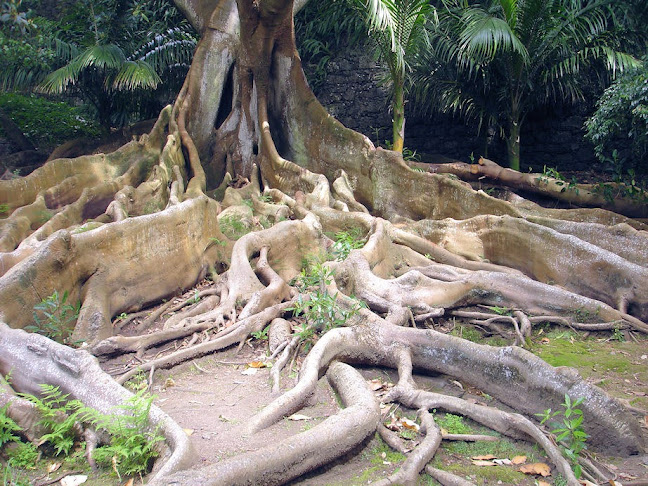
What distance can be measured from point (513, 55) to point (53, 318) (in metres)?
7.77

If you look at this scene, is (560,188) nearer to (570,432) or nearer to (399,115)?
(399,115)

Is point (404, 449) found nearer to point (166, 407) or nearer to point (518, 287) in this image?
point (166, 407)

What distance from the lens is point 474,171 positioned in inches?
341

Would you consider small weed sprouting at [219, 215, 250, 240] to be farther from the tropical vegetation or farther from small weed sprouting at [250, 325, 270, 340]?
the tropical vegetation

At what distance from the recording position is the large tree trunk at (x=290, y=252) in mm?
3402

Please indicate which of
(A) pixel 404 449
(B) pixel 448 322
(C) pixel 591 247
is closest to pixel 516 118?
(C) pixel 591 247

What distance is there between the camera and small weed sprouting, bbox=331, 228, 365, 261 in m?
5.62

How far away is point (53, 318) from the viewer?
4.05m

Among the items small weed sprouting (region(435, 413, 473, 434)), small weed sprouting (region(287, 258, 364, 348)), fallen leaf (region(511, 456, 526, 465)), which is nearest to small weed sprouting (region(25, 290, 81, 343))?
small weed sprouting (region(287, 258, 364, 348))

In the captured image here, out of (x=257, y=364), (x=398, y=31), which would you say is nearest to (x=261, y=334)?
(x=257, y=364)

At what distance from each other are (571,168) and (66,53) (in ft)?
31.9

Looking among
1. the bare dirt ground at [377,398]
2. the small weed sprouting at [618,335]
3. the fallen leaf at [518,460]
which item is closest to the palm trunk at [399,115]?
the bare dirt ground at [377,398]

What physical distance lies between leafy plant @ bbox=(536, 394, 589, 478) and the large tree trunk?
8cm

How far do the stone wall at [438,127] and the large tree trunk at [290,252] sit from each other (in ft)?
11.8
